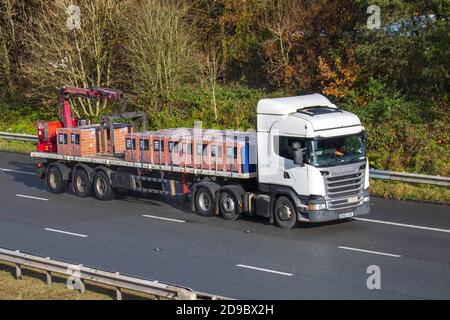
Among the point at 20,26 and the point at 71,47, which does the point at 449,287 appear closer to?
the point at 71,47

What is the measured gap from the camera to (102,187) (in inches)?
915

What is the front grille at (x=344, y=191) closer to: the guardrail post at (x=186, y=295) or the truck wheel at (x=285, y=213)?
the truck wheel at (x=285, y=213)

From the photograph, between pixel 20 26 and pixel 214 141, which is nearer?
pixel 214 141

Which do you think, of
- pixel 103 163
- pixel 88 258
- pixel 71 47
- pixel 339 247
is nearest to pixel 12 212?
pixel 103 163

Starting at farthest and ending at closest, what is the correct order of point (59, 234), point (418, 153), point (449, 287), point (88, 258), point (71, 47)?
1. point (71, 47)
2. point (418, 153)
3. point (59, 234)
4. point (88, 258)
5. point (449, 287)

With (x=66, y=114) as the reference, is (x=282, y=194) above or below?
below

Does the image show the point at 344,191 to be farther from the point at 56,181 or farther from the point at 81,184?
the point at 56,181

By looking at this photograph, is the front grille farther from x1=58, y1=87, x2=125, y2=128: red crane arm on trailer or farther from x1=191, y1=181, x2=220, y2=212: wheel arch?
x1=58, y1=87, x2=125, y2=128: red crane arm on trailer

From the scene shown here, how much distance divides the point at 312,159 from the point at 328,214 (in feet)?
4.33

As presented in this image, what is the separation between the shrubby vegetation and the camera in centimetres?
2772

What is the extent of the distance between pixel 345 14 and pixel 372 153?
879 cm

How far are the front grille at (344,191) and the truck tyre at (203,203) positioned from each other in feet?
11.1

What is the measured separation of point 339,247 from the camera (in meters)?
17.2

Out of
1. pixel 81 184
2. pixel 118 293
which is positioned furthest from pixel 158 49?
pixel 118 293
